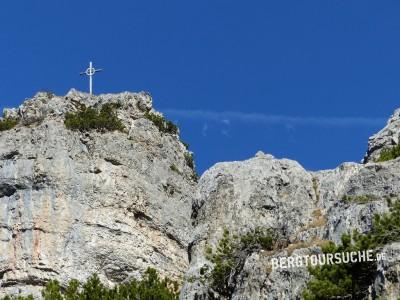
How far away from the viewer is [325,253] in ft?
113

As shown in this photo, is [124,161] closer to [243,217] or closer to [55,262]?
[55,262]

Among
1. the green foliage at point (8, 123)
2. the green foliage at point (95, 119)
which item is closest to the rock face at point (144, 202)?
the green foliage at point (95, 119)

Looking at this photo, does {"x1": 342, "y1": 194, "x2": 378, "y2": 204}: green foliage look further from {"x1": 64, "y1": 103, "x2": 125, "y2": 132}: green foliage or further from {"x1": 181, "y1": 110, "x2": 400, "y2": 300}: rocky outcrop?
{"x1": 64, "y1": 103, "x2": 125, "y2": 132}: green foliage

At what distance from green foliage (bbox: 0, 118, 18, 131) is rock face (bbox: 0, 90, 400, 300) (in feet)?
1.99

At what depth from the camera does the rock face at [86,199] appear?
178 feet

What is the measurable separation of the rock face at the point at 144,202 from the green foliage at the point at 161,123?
0.41m

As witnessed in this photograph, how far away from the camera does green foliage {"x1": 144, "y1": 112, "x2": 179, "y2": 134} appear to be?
208 ft

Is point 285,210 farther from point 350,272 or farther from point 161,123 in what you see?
point 161,123

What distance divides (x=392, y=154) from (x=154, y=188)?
1967 cm

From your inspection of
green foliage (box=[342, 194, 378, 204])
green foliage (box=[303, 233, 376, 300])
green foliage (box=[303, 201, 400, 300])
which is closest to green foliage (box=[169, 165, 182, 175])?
green foliage (box=[342, 194, 378, 204])

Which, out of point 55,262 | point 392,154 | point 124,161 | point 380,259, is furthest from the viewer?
point 124,161

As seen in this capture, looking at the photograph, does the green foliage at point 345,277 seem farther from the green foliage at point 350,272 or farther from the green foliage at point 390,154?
the green foliage at point 390,154

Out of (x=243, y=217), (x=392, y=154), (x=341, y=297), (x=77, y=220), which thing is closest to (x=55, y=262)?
(x=77, y=220)

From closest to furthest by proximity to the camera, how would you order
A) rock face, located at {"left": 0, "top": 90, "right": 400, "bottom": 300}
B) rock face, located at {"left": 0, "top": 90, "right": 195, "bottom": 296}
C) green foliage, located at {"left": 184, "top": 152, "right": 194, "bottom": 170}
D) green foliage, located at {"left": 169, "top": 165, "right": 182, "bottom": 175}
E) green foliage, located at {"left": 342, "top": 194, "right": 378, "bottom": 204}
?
green foliage, located at {"left": 342, "top": 194, "right": 378, "bottom": 204} → rock face, located at {"left": 0, "top": 90, "right": 400, "bottom": 300} → rock face, located at {"left": 0, "top": 90, "right": 195, "bottom": 296} → green foliage, located at {"left": 169, "top": 165, "right": 182, "bottom": 175} → green foliage, located at {"left": 184, "top": 152, "right": 194, "bottom": 170}
